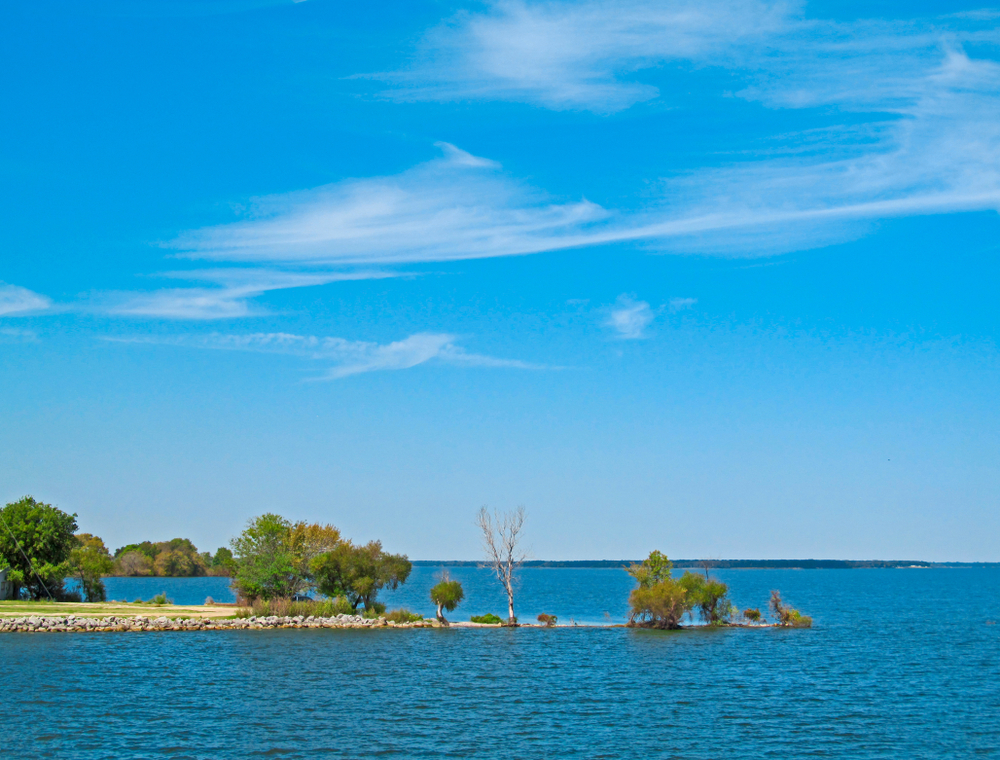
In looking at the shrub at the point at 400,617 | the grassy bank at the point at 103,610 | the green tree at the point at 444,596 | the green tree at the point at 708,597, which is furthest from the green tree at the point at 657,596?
the grassy bank at the point at 103,610

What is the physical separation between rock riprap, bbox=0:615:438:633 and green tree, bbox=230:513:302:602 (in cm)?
401

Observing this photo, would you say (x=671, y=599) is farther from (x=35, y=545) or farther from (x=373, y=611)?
(x=35, y=545)

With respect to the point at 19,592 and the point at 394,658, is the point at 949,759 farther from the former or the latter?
the point at 19,592

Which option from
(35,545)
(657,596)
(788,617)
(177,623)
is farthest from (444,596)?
(35,545)

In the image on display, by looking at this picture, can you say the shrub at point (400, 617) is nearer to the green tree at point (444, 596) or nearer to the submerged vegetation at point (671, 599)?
the green tree at point (444, 596)

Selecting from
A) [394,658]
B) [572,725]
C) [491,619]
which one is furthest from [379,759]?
[491,619]

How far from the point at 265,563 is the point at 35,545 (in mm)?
21987

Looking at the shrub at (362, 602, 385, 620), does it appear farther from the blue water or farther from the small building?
the small building

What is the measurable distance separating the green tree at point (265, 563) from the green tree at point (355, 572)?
7.45ft

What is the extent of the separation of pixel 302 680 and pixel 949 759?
28.9 m

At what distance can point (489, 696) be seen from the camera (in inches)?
A: 1606

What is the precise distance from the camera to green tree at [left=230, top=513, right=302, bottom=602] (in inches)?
2795

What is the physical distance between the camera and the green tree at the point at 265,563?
233 ft

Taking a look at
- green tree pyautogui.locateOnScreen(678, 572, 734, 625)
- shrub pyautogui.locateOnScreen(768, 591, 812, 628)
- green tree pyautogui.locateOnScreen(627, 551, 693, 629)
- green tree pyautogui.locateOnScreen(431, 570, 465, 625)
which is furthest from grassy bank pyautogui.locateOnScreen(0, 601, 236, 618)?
shrub pyautogui.locateOnScreen(768, 591, 812, 628)
